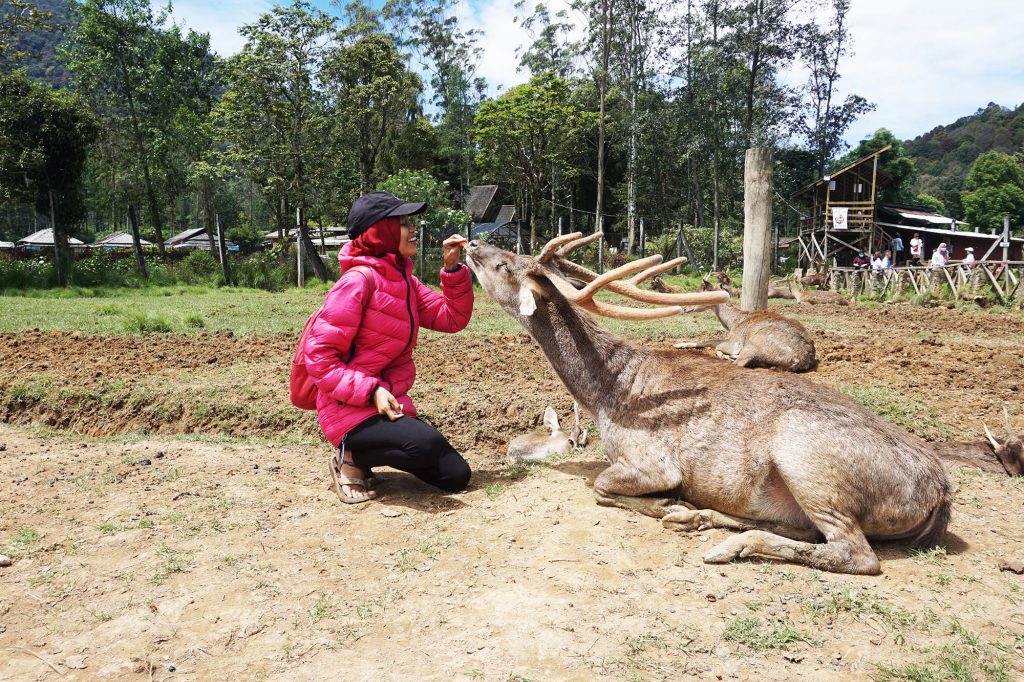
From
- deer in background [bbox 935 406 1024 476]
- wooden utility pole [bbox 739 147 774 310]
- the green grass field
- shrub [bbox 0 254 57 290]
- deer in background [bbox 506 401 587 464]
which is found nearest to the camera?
deer in background [bbox 935 406 1024 476]

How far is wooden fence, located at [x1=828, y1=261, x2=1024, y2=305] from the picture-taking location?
18.2 metres

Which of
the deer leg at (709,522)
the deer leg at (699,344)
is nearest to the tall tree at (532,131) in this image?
the deer leg at (699,344)

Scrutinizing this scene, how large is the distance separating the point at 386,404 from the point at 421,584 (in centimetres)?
134

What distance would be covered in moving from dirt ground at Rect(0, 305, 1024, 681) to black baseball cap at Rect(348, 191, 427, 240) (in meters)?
1.95

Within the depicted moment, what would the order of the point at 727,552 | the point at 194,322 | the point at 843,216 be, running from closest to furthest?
the point at 727,552
the point at 194,322
the point at 843,216

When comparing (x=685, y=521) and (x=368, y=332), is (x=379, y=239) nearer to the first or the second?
(x=368, y=332)

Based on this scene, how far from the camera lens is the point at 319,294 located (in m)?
19.2

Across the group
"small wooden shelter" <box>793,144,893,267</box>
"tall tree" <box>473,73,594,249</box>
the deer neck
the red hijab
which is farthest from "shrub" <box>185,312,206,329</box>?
"small wooden shelter" <box>793,144,893,267</box>

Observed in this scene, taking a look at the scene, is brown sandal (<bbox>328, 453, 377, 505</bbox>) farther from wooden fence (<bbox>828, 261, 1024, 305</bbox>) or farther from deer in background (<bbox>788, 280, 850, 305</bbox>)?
wooden fence (<bbox>828, 261, 1024, 305</bbox>)

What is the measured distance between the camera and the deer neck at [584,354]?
4882mm

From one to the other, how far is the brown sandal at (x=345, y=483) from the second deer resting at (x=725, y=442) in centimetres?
161

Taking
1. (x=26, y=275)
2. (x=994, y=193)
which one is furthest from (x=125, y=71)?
(x=994, y=193)

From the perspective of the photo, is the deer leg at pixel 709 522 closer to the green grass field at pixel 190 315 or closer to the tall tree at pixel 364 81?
the green grass field at pixel 190 315

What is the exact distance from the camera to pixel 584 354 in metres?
4.98
